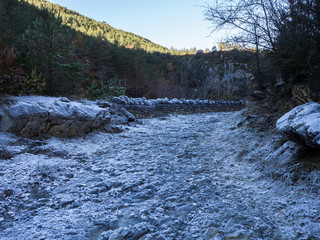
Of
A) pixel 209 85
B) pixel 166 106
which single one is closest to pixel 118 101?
pixel 166 106

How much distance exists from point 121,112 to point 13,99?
4.44 metres

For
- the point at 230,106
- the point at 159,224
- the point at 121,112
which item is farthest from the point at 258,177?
the point at 230,106

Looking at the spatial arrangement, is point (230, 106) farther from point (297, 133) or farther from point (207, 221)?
point (207, 221)

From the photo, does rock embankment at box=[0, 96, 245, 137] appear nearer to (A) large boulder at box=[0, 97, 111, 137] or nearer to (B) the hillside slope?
(A) large boulder at box=[0, 97, 111, 137]

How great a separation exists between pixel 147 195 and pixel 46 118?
12.7 ft

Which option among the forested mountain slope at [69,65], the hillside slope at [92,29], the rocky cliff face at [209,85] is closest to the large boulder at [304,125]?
the forested mountain slope at [69,65]

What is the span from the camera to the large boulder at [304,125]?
8.55 feet

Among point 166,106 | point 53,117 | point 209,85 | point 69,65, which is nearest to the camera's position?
point 53,117

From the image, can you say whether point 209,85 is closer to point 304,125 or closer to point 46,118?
point 46,118

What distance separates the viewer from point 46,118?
5.16 m

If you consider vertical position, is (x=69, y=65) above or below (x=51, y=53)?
below

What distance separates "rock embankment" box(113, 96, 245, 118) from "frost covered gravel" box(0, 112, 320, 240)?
205 inches

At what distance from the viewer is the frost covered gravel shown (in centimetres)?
203

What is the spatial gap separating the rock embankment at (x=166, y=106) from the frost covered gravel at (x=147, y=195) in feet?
17.1
